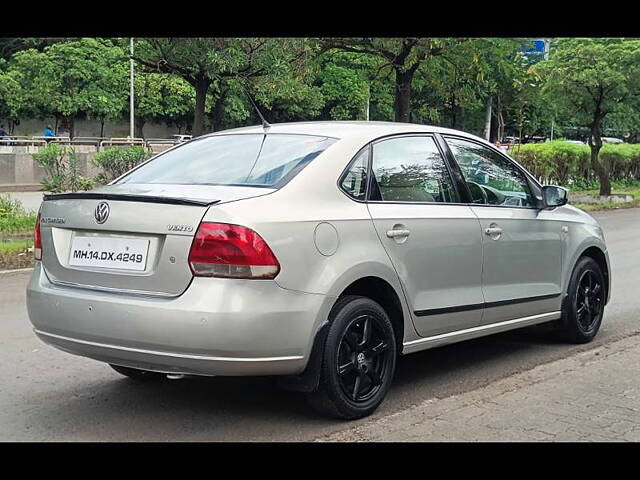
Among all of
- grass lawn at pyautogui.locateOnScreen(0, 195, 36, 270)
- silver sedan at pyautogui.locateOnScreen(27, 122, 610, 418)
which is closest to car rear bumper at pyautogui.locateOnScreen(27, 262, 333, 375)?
silver sedan at pyautogui.locateOnScreen(27, 122, 610, 418)

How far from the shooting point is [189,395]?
5332 mm

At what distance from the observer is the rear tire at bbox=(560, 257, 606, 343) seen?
6.64 metres

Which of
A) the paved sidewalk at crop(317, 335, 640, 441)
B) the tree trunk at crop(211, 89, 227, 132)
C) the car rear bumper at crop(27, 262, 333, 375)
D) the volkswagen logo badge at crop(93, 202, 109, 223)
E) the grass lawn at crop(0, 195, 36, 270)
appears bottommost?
the paved sidewalk at crop(317, 335, 640, 441)

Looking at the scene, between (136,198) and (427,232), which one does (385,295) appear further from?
(136,198)

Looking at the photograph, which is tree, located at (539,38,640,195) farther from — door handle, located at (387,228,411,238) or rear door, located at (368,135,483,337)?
door handle, located at (387,228,411,238)

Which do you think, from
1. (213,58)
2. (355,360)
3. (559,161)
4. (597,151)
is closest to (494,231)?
(355,360)

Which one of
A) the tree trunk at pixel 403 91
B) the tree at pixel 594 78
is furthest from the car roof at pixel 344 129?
the tree at pixel 594 78

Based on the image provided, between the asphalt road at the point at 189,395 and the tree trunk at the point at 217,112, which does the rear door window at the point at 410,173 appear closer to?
the asphalt road at the point at 189,395

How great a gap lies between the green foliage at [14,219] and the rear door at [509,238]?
29.1 feet

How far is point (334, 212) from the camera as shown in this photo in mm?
4711

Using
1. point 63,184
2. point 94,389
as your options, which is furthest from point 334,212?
point 63,184

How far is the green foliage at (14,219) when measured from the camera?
42.3 ft

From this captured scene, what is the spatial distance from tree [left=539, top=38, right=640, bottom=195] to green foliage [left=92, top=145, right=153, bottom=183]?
11583 millimetres
